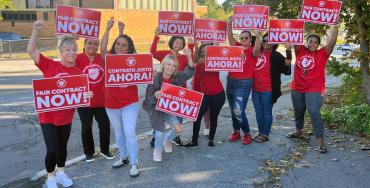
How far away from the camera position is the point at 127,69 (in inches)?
203

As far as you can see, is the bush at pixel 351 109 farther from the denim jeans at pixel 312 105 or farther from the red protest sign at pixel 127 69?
the red protest sign at pixel 127 69

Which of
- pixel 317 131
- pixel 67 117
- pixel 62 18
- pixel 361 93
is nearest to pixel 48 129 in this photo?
pixel 67 117

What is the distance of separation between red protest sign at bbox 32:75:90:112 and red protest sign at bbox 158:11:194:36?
206 cm

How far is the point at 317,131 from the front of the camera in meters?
6.11

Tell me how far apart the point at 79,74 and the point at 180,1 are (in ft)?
134

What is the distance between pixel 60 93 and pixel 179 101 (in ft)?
5.41

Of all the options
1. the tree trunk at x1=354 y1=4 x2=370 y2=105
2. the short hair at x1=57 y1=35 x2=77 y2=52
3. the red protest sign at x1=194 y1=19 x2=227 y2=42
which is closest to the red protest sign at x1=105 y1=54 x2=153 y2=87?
the short hair at x1=57 y1=35 x2=77 y2=52

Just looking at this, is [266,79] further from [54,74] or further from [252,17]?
[54,74]

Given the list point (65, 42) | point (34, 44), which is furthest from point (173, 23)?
point (34, 44)

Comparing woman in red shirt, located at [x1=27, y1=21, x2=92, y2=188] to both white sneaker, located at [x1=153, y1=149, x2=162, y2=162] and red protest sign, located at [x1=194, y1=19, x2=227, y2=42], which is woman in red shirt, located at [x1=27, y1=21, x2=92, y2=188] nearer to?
white sneaker, located at [x1=153, y1=149, x2=162, y2=162]

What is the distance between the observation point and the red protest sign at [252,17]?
6.17 metres

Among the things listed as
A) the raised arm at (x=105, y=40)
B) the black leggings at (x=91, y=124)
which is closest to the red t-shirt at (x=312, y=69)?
the raised arm at (x=105, y=40)

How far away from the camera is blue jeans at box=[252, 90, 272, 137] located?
6.25 metres

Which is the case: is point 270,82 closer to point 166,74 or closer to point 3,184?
point 166,74
